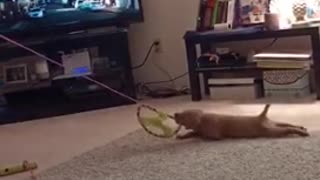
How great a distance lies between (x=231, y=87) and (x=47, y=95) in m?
1.26

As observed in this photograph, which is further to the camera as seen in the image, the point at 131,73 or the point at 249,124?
the point at 131,73

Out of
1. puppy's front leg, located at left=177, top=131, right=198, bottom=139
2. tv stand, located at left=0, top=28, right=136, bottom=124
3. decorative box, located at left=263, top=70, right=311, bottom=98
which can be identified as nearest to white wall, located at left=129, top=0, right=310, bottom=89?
tv stand, located at left=0, top=28, right=136, bottom=124

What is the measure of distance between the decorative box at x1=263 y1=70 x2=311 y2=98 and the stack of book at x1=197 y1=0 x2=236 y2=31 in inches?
17.1

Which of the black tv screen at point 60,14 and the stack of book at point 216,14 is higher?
the black tv screen at point 60,14

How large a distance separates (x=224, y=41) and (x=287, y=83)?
1.60 feet

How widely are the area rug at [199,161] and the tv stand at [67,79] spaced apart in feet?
4.12

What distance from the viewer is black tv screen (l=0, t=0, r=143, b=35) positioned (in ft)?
12.5

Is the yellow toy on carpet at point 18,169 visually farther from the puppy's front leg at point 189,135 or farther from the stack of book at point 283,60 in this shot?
the stack of book at point 283,60

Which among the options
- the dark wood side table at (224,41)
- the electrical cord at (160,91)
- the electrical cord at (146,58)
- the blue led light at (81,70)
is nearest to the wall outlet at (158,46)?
the electrical cord at (146,58)

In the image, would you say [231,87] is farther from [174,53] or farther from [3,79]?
[3,79]

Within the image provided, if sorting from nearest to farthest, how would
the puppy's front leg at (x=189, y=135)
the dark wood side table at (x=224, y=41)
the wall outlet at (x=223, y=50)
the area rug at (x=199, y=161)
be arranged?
the area rug at (x=199, y=161) < the puppy's front leg at (x=189, y=135) < the dark wood side table at (x=224, y=41) < the wall outlet at (x=223, y=50)

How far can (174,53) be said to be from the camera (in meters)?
4.11

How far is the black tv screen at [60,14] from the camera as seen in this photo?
3.81m

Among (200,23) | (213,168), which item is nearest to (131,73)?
(200,23)
